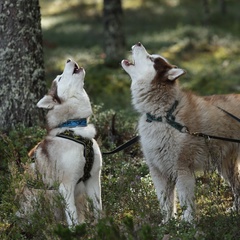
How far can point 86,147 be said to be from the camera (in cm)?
640

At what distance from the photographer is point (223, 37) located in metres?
28.1

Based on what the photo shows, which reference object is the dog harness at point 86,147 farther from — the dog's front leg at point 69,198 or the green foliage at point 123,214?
the green foliage at point 123,214

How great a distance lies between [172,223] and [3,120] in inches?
185

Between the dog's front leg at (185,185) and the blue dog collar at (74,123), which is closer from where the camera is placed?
the dog's front leg at (185,185)

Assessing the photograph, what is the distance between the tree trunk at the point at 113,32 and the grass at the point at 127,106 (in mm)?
758

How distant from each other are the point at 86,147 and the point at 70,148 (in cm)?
17

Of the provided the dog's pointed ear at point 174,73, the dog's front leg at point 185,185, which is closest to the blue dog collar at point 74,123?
the dog's pointed ear at point 174,73

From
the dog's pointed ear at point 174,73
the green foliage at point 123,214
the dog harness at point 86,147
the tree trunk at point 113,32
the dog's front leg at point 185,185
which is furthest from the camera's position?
the tree trunk at point 113,32

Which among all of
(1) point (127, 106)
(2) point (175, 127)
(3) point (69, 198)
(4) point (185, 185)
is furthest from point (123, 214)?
(1) point (127, 106)

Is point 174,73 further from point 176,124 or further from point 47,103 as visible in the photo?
point 47,103

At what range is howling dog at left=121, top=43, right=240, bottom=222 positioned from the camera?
257 inches

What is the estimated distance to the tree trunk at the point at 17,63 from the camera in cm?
930

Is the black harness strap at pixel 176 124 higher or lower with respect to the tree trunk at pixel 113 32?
higher

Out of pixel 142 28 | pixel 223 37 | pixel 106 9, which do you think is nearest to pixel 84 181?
pixel 106 9
